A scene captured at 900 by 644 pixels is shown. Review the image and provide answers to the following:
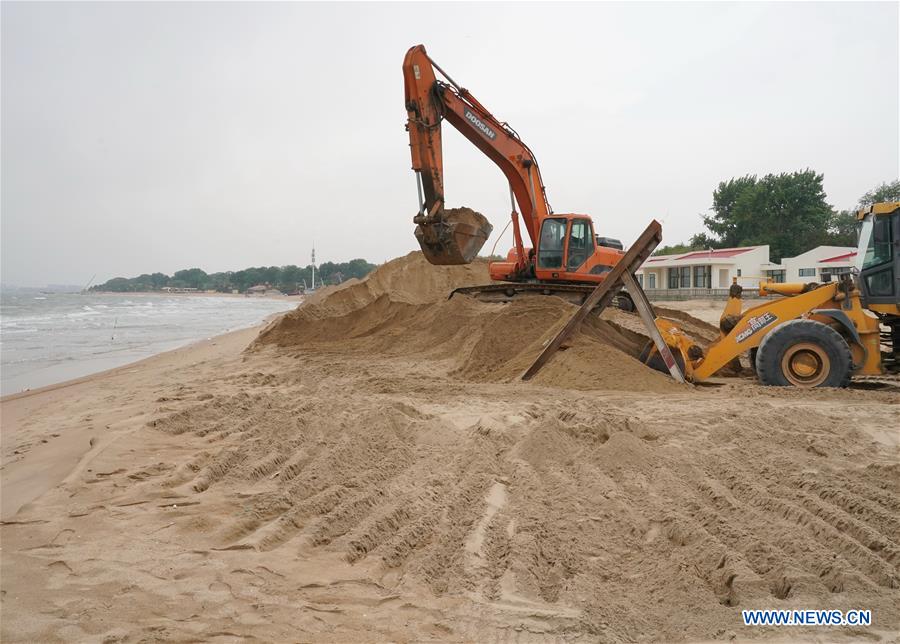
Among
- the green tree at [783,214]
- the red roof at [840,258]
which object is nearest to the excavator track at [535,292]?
the red roof at [840,258]

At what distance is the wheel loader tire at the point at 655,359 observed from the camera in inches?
299

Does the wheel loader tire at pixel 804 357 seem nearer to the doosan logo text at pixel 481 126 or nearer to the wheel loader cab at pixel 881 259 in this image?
the wheel loader cab at pixel 881 259

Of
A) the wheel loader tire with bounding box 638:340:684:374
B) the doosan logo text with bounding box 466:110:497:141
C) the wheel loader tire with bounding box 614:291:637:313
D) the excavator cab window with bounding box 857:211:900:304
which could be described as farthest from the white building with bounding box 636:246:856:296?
the wheel loader tire with bounding box 638:340:684:374

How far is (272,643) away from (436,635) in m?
0.66

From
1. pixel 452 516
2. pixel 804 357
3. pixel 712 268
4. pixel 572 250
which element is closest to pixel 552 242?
pixel 572 250

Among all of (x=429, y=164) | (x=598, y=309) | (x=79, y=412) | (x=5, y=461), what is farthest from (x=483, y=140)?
(x=5, y=461)

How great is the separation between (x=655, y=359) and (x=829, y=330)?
208 centimetres

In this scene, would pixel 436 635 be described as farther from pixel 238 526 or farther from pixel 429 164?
pixel 429 164

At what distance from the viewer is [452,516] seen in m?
3.39

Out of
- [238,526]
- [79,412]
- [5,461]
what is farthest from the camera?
[79,412]

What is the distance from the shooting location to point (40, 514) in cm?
357

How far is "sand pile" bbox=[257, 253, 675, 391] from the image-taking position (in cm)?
757
